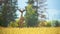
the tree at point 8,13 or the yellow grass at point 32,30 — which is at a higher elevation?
the tree at point 8,13

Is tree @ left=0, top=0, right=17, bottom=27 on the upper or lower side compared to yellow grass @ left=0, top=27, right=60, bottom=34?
upper

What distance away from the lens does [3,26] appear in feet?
5.46

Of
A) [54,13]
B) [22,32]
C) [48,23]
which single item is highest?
[54,13]

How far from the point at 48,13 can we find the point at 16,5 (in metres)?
0.45

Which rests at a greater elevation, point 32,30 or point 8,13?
point 8,13

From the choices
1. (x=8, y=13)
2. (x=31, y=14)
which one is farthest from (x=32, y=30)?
(x=8, y=13)

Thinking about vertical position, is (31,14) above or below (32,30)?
above

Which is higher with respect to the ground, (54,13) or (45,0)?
(45,0)

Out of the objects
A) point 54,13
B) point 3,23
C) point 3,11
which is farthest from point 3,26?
point 54,13

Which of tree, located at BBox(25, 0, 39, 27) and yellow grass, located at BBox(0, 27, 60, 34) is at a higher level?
tree, located at BBox(25, 0, 39, 27)

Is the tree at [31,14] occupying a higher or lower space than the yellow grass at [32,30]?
higher

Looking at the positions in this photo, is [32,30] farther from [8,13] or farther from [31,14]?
[8,13]

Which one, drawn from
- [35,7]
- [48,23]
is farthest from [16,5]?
[48,23]

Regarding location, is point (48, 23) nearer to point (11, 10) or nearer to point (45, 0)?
point (45, 0)
